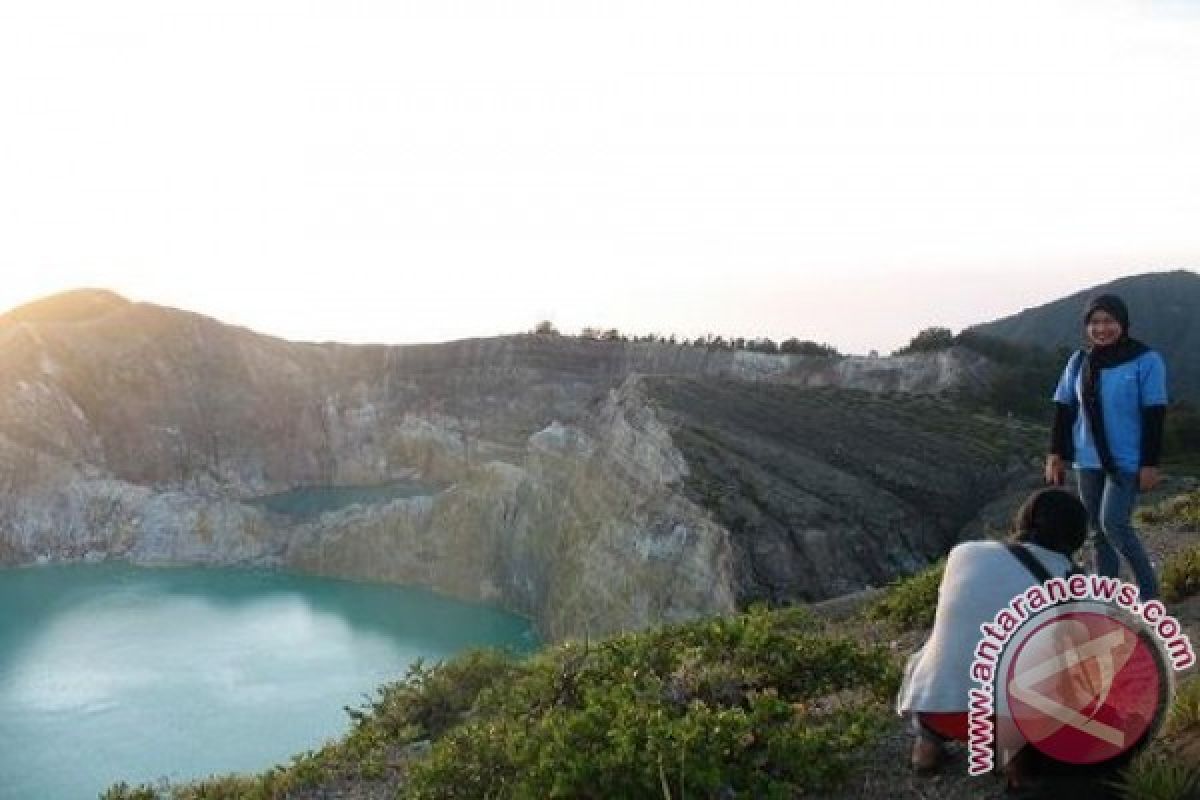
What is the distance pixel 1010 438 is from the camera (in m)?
47.0

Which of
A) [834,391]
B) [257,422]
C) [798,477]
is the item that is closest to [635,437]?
[798,477]

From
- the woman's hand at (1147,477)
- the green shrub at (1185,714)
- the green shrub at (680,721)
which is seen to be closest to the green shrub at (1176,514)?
the woman's hand at (1147,477)

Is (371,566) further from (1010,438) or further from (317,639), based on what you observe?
(1010,438)

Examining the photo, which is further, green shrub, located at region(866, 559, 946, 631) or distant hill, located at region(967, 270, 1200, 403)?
distant hill, located at region(967, 270, 1200, 403)

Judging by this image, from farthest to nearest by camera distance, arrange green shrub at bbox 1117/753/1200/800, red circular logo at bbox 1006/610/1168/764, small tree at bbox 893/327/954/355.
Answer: small tree at bbox 893/327/954/355
red circular logo at bbox 1006/610/1168/764
green shrub at bbox 1117/753/1200/800

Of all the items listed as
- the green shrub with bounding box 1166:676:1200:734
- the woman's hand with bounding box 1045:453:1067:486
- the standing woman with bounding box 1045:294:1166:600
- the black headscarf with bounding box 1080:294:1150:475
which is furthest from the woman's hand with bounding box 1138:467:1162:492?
the green shrub with bounding box 1166:676:1200:734

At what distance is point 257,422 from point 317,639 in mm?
34948

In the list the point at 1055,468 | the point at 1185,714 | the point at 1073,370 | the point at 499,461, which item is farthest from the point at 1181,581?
the point at 499,461

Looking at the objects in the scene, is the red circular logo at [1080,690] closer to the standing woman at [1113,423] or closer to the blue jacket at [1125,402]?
the standing woman at [1113,423]

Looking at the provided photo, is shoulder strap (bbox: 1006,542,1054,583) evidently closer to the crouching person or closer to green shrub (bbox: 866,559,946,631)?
the crouching person

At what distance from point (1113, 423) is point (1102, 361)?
459 millimetres

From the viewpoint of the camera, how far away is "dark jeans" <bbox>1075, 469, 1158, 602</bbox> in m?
7.61

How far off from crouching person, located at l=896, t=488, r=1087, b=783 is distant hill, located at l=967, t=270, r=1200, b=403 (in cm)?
11953

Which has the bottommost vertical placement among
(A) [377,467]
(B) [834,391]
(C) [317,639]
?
(C) [317,639]
